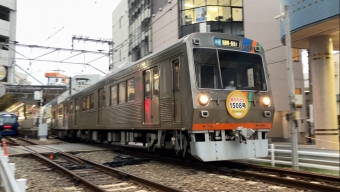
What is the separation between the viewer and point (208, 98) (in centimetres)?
777

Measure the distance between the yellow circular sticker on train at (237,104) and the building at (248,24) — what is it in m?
12.8

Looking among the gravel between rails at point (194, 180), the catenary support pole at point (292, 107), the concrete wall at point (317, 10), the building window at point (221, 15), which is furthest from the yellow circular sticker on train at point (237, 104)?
the building window at point (221, 15)

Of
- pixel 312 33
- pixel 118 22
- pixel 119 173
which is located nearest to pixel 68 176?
pixel 119 173

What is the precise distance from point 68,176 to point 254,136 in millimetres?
4793

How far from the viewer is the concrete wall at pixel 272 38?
69.9 ft

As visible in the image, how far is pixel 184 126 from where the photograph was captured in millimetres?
7793

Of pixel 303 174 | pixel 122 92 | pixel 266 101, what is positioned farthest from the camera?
pixel 122 92

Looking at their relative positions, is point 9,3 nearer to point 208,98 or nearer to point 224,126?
point 208,98

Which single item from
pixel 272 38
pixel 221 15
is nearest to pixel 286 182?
pixel 272 38

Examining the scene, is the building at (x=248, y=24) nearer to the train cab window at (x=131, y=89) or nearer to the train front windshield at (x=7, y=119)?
the train cab window at (x=131, y=89)

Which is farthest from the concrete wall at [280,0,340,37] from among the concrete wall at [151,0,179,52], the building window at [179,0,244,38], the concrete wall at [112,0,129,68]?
the concrete wall at [112,0,129,68]

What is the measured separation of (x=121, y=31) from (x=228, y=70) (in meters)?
32.0

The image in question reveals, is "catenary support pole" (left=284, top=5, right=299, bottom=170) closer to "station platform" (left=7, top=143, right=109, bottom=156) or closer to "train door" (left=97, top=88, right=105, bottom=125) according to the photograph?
"train door" (left=97, top=88, right=105, bottom=125)

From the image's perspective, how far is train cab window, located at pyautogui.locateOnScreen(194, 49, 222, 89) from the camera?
26.0 feet
